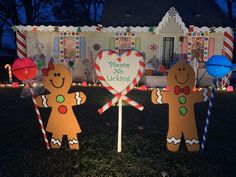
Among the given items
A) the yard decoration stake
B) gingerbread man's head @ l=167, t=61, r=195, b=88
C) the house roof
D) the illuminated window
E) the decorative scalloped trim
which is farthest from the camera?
the illuminated window

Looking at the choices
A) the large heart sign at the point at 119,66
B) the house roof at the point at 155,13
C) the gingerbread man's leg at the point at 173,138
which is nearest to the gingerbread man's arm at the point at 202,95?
the gingerbread man's leg at the point at 173,138

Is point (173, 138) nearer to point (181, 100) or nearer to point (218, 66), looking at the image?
point (181, 100)

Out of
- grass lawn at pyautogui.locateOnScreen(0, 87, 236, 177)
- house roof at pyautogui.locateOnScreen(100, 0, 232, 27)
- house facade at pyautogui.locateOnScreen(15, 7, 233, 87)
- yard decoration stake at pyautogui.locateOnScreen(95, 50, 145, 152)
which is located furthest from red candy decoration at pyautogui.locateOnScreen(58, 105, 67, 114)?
house roof at pyautogui.locateOnScreen(100, 0, 232, 27)

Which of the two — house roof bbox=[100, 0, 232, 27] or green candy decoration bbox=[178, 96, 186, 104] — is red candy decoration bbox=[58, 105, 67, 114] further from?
house roof bbox=[100, 0, 232, 27]

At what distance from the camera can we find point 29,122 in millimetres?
6770

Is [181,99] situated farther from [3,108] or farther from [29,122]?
[3,108]

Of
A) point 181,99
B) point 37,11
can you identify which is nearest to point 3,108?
point 181,99

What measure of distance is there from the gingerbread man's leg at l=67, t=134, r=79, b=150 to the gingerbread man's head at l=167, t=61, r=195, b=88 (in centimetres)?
198

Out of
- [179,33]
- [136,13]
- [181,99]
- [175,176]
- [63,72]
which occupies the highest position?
[136,13]

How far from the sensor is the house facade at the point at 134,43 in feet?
40.5

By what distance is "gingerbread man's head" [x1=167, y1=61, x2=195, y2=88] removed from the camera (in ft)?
15.7

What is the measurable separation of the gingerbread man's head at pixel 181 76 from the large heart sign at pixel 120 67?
571 mm

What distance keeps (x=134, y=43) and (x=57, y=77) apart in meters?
8.94

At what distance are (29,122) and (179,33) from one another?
8.37 metres
